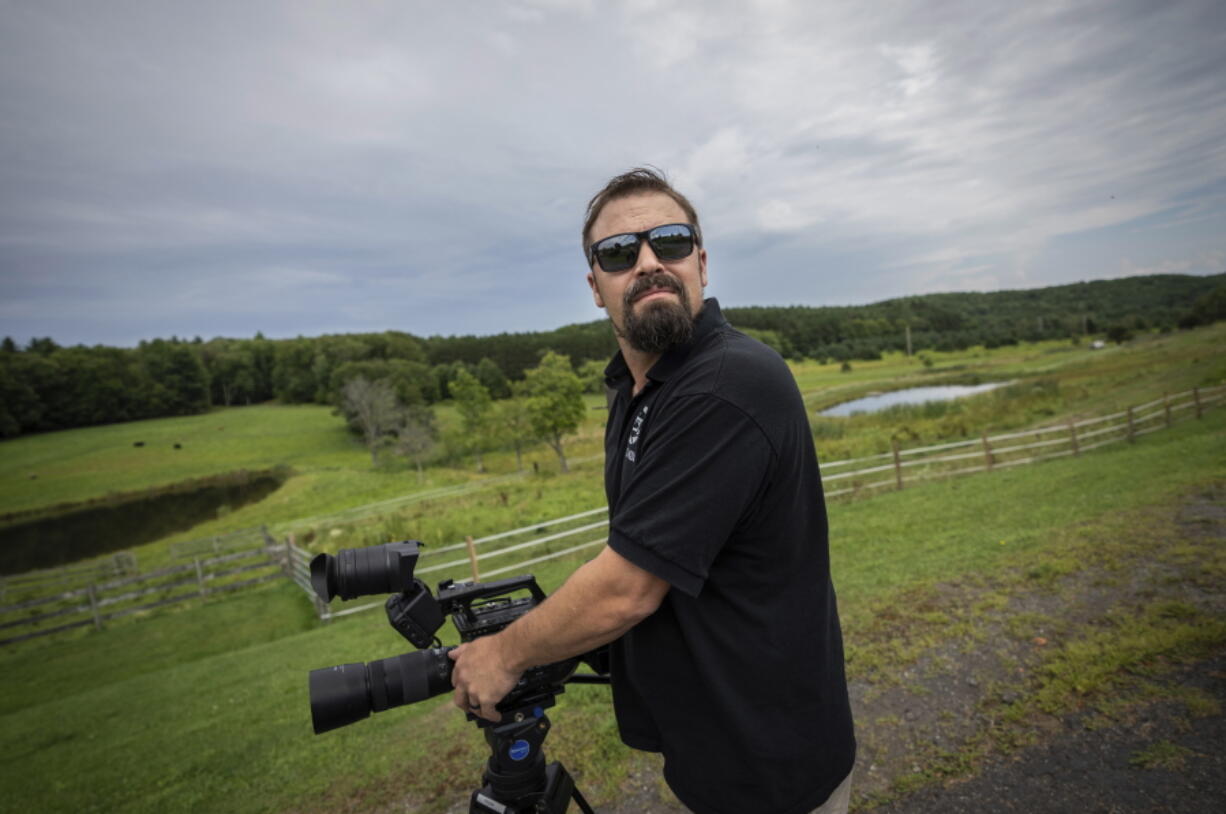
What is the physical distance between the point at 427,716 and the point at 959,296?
98.0 m

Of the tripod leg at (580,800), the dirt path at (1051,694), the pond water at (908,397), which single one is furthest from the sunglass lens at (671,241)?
the pond water at (908,397)

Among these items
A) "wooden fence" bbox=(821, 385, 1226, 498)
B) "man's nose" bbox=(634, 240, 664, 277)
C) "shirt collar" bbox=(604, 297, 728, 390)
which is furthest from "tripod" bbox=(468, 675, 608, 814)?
"wooden fence" bbox=(821, 385, 1226, 498)

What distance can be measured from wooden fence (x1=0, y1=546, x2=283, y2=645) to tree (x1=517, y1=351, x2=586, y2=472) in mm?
18491

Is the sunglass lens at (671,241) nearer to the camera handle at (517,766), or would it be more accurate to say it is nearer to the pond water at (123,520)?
the camera handle at (517,766)

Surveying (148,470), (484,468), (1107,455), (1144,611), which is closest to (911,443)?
(1107,455)

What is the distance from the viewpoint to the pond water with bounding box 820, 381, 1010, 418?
3478 cm

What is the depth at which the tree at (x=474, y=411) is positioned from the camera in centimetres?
4256

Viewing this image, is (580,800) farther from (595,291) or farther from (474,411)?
(474,411)

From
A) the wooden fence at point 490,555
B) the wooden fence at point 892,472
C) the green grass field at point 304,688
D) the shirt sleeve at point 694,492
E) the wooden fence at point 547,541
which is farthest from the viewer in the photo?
the wooden fence at point 547,541

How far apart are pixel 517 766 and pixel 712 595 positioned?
836mm

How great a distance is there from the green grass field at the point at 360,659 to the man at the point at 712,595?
2.33m

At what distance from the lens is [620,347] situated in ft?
5.85

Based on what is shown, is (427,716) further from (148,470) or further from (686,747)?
(148,470)

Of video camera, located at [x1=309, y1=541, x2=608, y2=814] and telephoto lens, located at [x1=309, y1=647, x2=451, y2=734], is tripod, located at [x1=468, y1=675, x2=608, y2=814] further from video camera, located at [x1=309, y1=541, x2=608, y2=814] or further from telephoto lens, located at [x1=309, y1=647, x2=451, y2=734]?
telephoto lens, located at [x1=309, y1=647, x2=451, y2=734]
